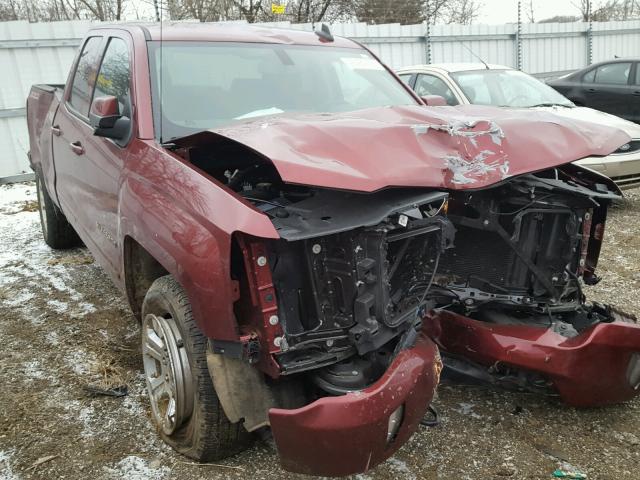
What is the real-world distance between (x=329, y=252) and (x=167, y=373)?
0.97m

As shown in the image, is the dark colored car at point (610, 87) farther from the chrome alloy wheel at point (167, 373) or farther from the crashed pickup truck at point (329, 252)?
the chrome alloy wheel at point (167, 373)

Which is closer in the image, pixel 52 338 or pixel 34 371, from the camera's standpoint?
pixel 34 371

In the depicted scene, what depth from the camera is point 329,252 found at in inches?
87.5

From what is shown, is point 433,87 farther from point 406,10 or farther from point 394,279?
point 406,10

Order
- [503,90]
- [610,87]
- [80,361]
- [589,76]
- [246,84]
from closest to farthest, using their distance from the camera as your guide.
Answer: [246,84] < [80,361] < [503,90] < [610,87] < [589,76]

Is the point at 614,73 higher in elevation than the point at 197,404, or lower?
higher

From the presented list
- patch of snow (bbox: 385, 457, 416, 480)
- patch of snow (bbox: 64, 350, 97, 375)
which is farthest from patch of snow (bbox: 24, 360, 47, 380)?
patch of snow (bbox: 385, 457, 416, 480)

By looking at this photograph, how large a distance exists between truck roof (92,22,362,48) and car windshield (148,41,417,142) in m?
0.06

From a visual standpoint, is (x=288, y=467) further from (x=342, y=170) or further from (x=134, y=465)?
(x=342, y=170)

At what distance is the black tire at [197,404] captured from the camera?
7.81 ft

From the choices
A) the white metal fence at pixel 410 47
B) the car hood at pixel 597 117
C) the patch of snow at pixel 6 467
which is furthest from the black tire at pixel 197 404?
the car hood at pixel 597 117

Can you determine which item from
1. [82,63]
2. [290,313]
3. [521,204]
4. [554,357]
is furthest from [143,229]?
[82,63]

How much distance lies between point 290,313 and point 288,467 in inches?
22.0

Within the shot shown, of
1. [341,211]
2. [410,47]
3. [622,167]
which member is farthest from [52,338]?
[410,47]
